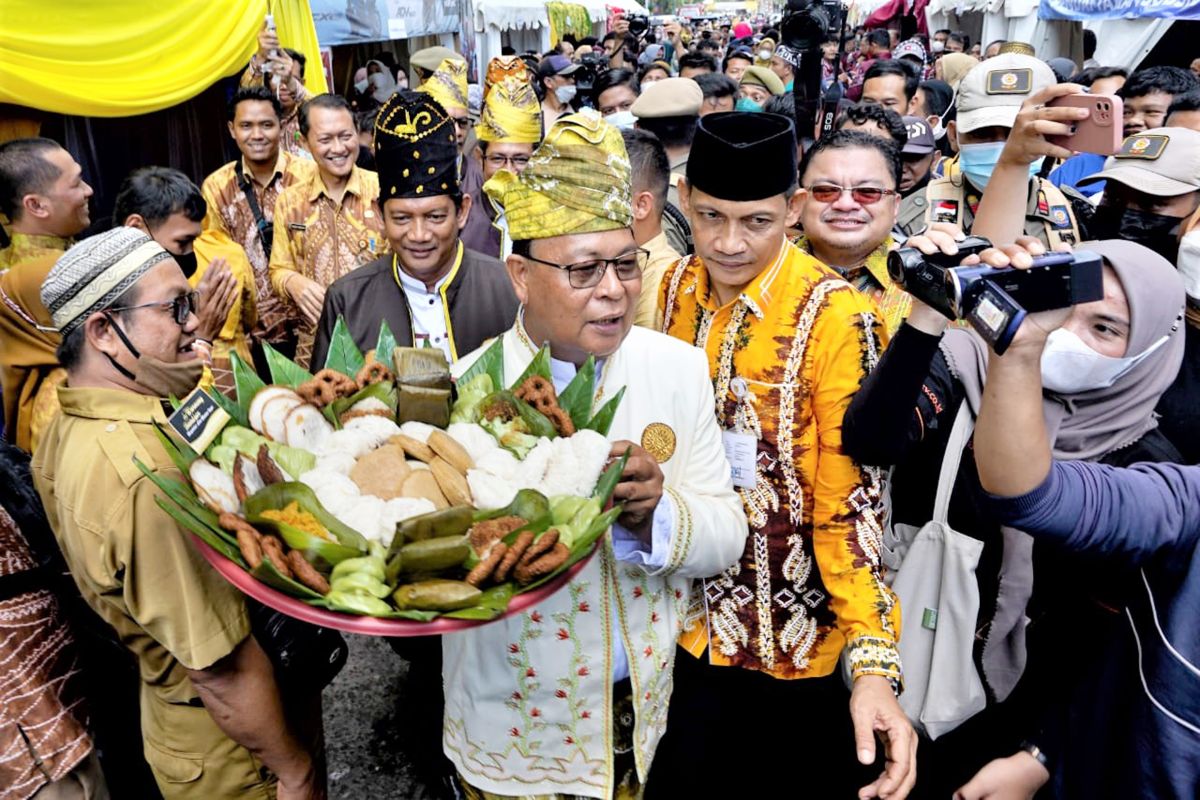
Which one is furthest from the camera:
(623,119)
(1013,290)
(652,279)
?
(623,119)

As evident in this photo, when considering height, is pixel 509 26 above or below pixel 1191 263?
above

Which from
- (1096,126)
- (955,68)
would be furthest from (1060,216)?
(955,68)

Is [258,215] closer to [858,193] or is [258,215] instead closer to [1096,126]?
[858,193]

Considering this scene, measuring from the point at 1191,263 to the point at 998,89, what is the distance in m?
1.33

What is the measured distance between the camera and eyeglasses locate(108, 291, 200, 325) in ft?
6.36

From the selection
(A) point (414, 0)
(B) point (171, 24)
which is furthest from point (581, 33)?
(B) point (171, 24)

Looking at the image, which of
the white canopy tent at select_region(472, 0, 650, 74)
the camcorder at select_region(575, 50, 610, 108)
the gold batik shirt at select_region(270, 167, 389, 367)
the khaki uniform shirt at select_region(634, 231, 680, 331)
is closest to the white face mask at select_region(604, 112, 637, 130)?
the gold batik shirt at select_region(270, 167, 389, 367)

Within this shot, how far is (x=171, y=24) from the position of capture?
482 centimetres

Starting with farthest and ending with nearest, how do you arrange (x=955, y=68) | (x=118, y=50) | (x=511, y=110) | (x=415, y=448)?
(x=955, y=68) < (x=118, y=50) < (x=511, y=110) < (x=415, y=448)

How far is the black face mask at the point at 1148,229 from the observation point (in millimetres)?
3078

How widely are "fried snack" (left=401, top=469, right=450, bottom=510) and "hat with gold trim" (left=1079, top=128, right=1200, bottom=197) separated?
300cm

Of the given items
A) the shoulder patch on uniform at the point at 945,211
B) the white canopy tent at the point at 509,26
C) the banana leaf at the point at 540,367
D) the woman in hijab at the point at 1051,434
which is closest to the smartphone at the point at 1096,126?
the woman in hijab at the point at 1051,434

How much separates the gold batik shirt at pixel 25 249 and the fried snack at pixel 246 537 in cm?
276

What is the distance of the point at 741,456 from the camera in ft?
6.70
